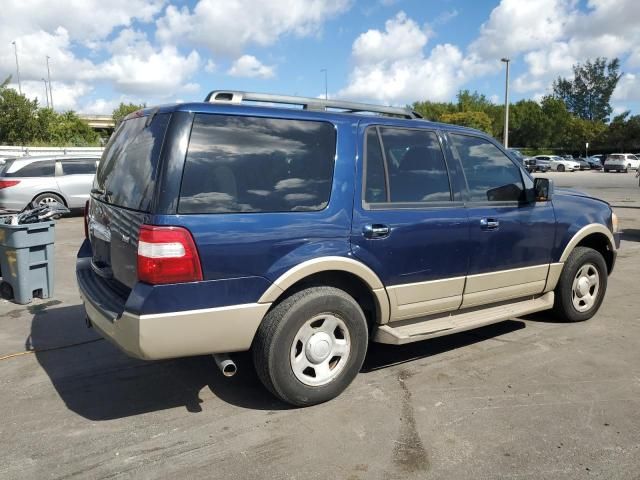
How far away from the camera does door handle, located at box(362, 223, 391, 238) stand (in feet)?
12.1

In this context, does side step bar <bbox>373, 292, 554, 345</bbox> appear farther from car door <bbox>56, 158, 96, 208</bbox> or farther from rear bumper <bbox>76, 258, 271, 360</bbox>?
car door <bbox>56, 158, 96, 208</bbox>

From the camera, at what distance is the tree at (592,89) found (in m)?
104

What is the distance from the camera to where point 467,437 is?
3.29 m

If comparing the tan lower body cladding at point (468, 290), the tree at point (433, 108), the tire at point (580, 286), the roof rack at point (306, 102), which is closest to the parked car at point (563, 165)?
the tree at point (433, 108)

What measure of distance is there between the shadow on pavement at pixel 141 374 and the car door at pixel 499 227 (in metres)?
0.69

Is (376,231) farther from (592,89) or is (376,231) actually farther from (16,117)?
(592,89)

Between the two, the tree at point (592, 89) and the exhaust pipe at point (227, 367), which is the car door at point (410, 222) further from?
the tree at point (592, 89)

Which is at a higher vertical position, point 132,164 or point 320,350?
point 132,164

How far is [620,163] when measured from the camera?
1832 inches

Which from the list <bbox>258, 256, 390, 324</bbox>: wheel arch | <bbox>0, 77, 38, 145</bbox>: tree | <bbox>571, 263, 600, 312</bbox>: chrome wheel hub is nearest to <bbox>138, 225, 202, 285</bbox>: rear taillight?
<bbox>258, 256, 390, 324</bbox>: wheel arch

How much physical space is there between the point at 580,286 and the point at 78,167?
42.6 feet

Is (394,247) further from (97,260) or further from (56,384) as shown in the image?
(56,384)

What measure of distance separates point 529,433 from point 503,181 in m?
2.13

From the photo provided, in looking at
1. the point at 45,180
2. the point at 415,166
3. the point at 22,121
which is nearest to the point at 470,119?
the point at 22,121
